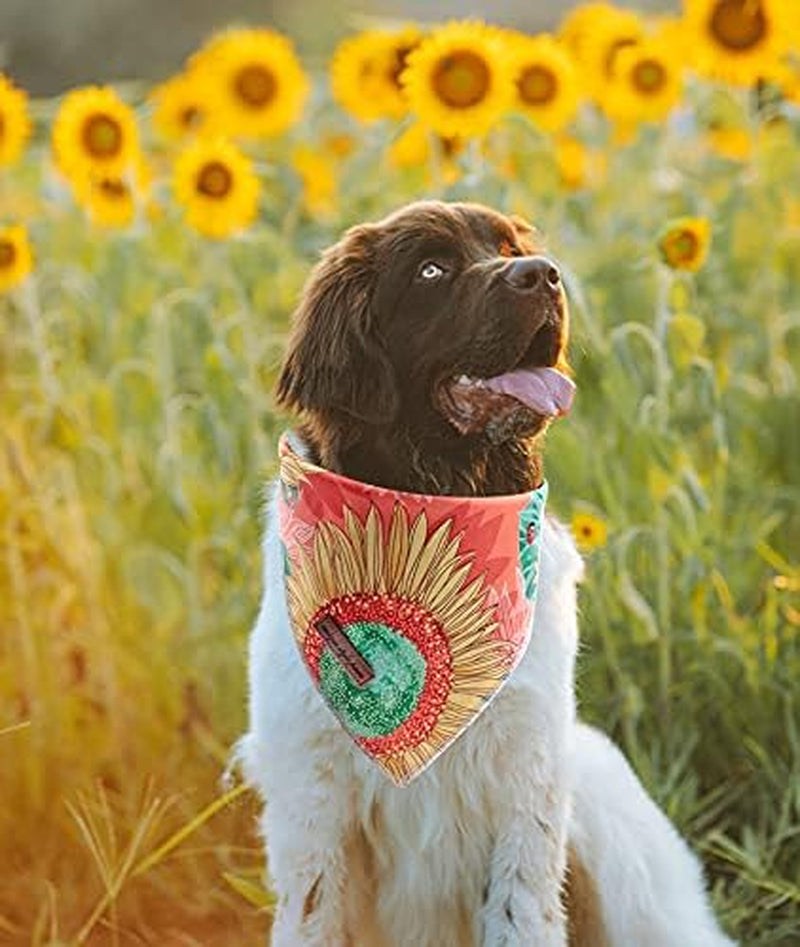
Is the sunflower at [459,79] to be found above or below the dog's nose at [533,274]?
above

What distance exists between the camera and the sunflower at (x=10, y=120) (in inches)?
171

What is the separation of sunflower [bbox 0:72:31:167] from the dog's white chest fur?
1.77m

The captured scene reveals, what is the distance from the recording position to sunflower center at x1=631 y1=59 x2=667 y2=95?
4453 mm

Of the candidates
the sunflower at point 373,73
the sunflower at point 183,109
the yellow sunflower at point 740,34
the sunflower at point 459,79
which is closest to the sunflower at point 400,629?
the sunflower at point 459,79

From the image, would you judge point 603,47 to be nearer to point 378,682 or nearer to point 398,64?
point 398,64

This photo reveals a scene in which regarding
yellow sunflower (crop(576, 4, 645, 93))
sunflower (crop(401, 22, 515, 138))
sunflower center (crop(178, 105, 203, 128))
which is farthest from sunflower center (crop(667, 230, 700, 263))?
sunflower center (crop(178, 105, 203, 128))

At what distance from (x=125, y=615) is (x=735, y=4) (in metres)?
2.06

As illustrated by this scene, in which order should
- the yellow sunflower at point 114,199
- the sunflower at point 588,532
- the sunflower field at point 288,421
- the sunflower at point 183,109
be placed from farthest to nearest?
the sunflower at point 183,109, the yellow sunflower at point 114,199, the sunflower field at point 288,421, the sunflower at point 588,532

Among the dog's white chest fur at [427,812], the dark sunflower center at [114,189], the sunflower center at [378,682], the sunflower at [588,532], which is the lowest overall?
the dog's white chest fur at [427,812]

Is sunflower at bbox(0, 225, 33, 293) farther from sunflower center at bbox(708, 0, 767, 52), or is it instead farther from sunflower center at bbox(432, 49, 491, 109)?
sunflower center at bbox(708, 0, 767, 52)

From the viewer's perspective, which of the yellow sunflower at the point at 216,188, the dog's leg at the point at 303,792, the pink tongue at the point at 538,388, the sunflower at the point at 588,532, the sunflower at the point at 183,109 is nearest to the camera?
the pink tongue at the point at 538,388

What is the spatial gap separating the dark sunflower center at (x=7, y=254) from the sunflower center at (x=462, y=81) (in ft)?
3.33

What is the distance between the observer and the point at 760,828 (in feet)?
12.4

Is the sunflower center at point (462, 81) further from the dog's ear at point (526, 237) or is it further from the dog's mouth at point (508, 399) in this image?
the dog's mouth at point (508, 399)
